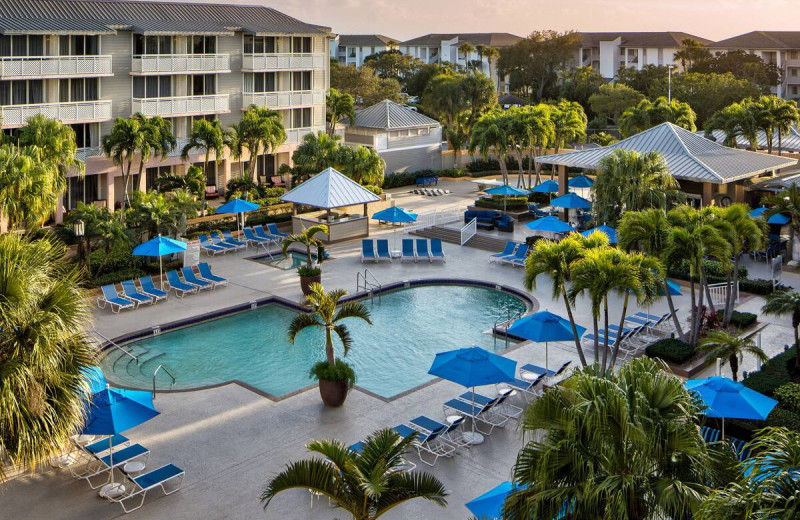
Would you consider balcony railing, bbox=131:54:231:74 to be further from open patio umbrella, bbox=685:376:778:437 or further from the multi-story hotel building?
open patio umbrella, bbox=685:376:778:437

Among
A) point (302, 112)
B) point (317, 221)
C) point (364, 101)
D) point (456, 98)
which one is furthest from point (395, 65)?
point (317, 221)

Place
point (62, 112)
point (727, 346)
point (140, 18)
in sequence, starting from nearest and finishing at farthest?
point (727, 346) < point (62, 112) < point (140, 18)

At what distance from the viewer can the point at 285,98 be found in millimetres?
50219

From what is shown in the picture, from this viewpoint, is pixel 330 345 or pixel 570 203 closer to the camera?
pixel 330 345

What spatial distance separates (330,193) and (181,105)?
13.5 metres

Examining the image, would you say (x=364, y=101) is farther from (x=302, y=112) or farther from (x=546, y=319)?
(x=546, y=319)

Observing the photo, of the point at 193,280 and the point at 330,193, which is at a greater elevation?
the point at 330,193

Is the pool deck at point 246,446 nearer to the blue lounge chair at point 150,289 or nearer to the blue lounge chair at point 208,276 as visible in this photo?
the blue lounge chair at point 150,289

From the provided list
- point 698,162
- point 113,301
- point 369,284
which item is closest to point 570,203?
point 698,162

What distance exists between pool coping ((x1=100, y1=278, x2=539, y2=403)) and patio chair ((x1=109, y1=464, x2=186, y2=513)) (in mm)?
4434

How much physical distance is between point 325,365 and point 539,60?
9446 cm

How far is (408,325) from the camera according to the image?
2608cm

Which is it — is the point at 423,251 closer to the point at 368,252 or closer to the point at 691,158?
the point at 368,252

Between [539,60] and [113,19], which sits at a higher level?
[539,60]
